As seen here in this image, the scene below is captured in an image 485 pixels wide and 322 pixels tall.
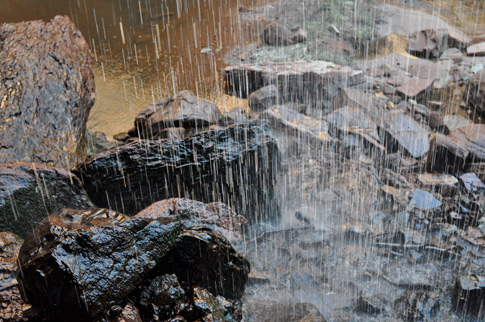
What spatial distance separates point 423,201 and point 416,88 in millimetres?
2991

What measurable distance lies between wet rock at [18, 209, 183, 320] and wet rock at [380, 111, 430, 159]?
13.5 ft

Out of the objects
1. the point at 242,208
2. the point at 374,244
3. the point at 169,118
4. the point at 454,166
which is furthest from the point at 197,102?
the point at 454,166

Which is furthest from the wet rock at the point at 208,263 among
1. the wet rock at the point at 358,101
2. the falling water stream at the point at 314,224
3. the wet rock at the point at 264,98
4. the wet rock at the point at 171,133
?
the wet rock at the point at 358,101

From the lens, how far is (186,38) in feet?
30.6

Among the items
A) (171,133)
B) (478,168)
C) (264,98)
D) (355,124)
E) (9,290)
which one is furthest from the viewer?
(264,98)

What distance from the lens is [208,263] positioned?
3.17 metres

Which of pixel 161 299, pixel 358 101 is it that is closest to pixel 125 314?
pixel 161 299

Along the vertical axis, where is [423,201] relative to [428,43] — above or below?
below

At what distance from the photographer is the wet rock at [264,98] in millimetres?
6863

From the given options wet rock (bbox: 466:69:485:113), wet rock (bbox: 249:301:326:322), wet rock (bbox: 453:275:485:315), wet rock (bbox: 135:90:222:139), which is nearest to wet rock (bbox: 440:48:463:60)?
wet rock (bbox: 466:69:485:113)

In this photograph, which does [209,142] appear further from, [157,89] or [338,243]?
[157,89]

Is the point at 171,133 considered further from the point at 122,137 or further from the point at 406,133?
the point at 406,133

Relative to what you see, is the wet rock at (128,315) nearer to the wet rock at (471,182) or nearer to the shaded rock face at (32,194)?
the shaded rock face at (32,194)

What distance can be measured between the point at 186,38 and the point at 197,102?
11.9 ft
